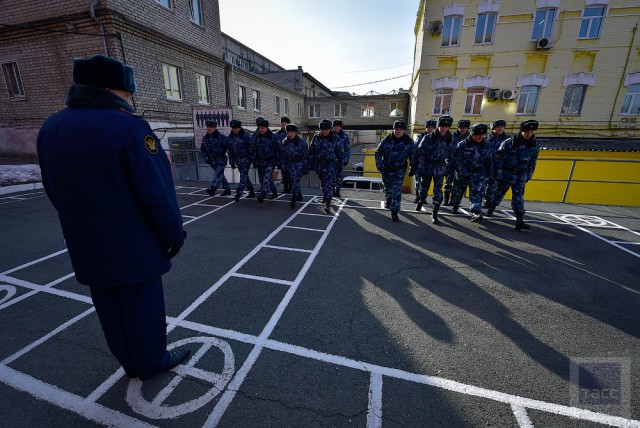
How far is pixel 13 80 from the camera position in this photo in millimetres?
11664

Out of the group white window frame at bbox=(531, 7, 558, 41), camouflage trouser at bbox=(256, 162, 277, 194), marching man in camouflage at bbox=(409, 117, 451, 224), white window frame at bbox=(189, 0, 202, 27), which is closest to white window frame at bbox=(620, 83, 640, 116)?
white window frame at bbox=(531, 7, 558, 41)

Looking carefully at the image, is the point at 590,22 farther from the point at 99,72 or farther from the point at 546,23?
the point at 99,72

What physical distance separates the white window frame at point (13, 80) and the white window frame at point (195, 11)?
757 centimetres

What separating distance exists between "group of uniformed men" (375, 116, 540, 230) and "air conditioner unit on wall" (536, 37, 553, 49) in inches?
511

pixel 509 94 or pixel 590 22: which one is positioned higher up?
pixel 590 22

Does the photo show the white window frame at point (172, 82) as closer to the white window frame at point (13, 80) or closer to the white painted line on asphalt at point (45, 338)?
the white window frame at point (13, 80)

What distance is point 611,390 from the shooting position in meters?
2.09

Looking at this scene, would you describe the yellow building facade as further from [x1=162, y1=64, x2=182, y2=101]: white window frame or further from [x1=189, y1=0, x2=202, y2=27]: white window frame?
[x1=162, y1=64, x2=182, y2=101]: white window frame

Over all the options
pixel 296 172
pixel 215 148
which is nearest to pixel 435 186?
pixel 296 172

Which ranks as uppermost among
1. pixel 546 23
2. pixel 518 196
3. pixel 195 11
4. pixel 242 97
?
pixel 546 23

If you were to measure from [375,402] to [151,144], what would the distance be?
7.87ft

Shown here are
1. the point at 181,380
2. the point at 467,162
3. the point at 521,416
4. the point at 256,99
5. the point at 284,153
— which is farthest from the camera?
the point at 256,99

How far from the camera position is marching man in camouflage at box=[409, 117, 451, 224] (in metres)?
5.93

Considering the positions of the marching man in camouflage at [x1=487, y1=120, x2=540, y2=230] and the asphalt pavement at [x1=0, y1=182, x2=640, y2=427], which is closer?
the asphalt pavement at [x1=0, y1=182, x2=640, y2=427]
